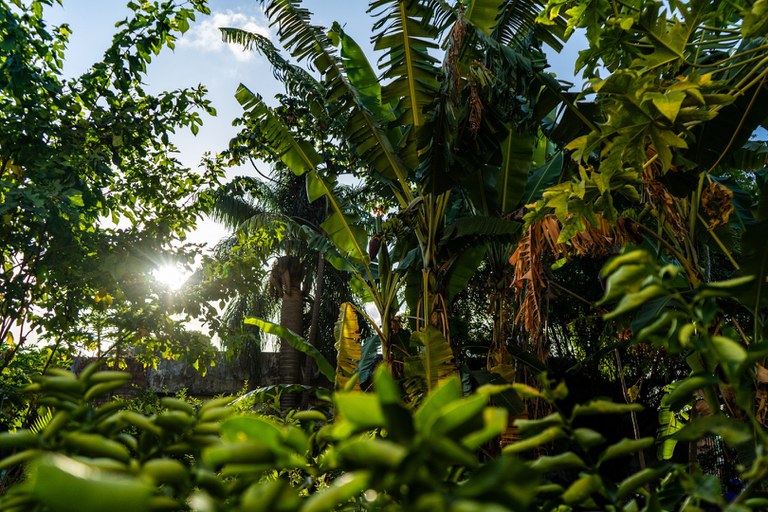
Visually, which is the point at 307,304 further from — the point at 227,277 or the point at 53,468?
the point at 53,468

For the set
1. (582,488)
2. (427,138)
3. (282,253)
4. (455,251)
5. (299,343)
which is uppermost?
(282,253)

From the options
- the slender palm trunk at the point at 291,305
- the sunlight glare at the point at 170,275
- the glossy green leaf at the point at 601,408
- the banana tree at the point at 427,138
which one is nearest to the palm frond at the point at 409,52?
the banana tree at the point at 427,138

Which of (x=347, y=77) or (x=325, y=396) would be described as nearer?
(x=325, y=396)

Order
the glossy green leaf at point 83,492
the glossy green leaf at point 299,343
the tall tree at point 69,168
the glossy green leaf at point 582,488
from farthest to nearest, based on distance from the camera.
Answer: the glossy green leaf at point 299,343 → the tall tree at point 69,168 → the glossy green leaf at point 582,488 → the glossy green leaf at point 83,492

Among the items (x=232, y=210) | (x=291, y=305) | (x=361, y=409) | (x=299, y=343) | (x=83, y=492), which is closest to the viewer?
(x=83, y=492)

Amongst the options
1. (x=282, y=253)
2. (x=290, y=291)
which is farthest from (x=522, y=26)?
(x=282, y=253)

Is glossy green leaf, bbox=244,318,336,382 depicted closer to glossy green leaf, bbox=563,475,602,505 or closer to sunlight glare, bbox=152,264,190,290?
sunlight glare, bbox=152,264,190,290

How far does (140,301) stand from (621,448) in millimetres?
4998

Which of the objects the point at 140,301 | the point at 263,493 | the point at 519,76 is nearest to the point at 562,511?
the point at 263,493

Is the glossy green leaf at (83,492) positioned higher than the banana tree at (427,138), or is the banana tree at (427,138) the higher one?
the banana tree at (427,138)

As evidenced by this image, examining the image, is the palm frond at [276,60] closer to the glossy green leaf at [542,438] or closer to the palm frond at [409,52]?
the palm frond at [409,52]

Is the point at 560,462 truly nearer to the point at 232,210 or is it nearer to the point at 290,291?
the point at 290,291

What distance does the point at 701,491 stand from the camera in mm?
616

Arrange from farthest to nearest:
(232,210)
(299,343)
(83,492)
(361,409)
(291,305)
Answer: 1. (232,210)
2. (291,305)
3. (299,343)
4. (361,409)
5. (83,492)
